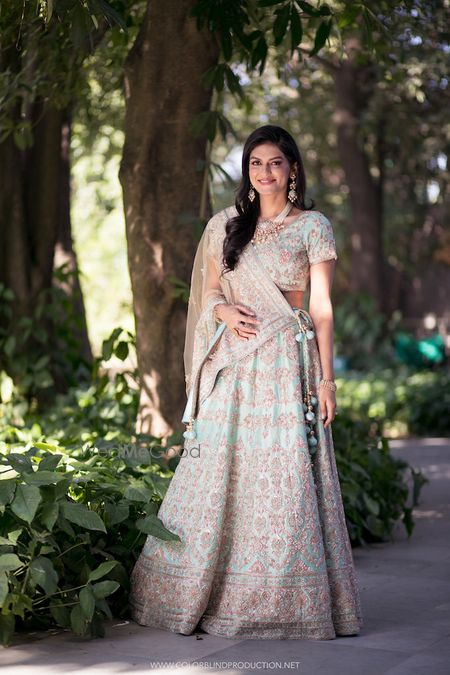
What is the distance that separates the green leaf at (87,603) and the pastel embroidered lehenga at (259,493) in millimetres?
347

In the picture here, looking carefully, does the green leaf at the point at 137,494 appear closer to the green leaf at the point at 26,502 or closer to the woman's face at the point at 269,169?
the green leaf at the point at 26,502

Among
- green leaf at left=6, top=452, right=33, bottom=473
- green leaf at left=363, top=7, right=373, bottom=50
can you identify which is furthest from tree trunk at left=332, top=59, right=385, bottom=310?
green leaf at left=6, top=452, right=33, bottom=473

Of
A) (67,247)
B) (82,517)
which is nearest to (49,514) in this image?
(82,517)

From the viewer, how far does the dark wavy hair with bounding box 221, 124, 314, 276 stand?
14.1 feet

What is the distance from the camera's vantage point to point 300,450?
4.05m

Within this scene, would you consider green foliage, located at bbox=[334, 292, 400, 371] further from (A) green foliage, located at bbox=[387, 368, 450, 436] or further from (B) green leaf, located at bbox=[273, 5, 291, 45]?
(B) green leaf, located at bbox=[273, 5, 291, 45]

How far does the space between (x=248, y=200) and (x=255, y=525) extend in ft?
4.28

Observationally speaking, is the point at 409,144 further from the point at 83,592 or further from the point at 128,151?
the point at 83,592

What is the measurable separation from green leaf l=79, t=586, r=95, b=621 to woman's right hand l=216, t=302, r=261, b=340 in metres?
1.13

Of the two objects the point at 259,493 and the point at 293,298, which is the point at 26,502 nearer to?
the point at 259,493

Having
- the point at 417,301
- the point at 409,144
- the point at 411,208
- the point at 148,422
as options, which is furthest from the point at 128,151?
the point at 417,301

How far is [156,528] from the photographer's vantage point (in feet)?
13.3

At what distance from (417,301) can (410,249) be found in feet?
8.89

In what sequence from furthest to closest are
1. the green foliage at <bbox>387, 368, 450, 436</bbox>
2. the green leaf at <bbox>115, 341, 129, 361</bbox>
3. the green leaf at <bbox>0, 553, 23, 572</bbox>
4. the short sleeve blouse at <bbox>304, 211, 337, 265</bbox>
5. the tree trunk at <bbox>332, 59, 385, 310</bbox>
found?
the tree trunk at <bbox>332, 59, 385, 310</bbox> → the green foliage at <bbox>387, 368, 450, 436</bbox> → the green leaf at <bbox>115, 341, 129, 361</bbox> → the short sleeve blouse at <bbox>304, 211, 337, 265</bbox> → the green leaf at <bbox>0, 553, 23, 572</bbox>
